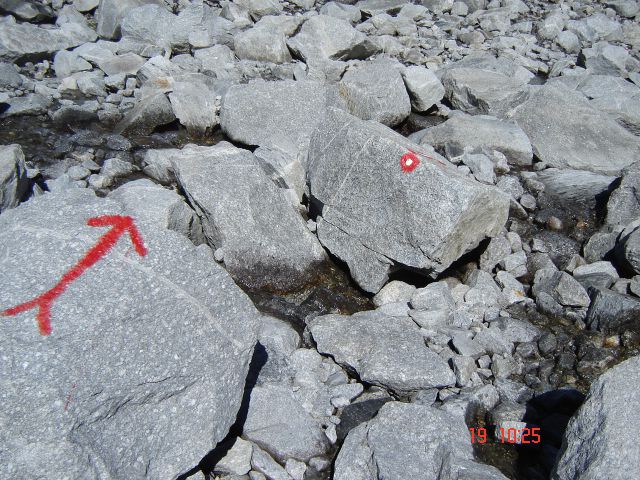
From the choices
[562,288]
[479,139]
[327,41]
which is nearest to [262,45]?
[327,41]

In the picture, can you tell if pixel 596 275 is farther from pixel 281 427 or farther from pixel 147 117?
pixel 147 117

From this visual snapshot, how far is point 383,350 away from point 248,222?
5.78 feet

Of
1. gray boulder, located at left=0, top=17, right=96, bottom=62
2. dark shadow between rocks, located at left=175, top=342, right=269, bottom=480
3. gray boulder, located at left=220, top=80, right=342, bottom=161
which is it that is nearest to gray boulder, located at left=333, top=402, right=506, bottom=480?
dark shadow between rocks, located at left=175, top=342, right=269, bottom=480

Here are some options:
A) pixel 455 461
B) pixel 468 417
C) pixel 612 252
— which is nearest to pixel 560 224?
pixel 612 252

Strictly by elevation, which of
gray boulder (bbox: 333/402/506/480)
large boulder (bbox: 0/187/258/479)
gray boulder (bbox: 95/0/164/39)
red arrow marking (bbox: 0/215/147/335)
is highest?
red arrow marking (bbox: 0/215/147/335)

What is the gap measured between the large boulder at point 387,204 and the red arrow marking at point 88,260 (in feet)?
8.53

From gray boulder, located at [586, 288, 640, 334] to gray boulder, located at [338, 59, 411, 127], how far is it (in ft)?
13.1

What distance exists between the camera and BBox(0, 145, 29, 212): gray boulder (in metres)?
5.80

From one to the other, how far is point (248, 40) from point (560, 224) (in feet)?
18.9

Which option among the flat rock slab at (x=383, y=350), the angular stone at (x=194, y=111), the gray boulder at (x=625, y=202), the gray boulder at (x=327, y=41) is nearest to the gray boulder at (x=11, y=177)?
the angular stone at (x=194, y=111)

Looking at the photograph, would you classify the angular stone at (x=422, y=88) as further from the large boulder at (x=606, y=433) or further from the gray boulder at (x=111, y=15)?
the large boulder at (x=606, y=433)

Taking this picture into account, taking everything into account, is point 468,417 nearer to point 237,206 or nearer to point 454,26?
point 237,206

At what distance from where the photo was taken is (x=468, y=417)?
460cm

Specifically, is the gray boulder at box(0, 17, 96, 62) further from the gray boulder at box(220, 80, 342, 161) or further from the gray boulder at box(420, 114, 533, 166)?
the gray boulder at box(420, 114, 533, 166)
